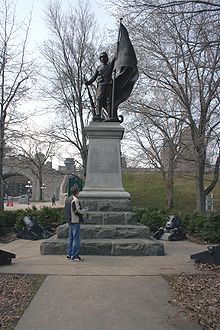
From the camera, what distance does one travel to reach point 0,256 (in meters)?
8.17

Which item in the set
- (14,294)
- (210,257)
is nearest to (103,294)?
(14,294)

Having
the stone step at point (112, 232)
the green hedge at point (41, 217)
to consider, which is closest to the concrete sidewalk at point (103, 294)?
the stone step at point (112, 232)

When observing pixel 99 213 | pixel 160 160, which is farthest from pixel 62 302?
pixel 160 160

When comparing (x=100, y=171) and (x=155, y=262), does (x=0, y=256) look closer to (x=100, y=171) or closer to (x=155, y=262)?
(x=155, y=262)

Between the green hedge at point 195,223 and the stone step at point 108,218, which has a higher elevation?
the stone step at point 108,218

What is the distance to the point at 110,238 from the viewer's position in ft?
33.5

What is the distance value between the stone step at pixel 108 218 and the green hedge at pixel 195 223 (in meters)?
4.47

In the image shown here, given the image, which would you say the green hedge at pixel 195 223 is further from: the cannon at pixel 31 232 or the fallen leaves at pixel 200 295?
the fallen leaves at pixel 200 295

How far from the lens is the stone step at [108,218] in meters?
10.7

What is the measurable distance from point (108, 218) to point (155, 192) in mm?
36960

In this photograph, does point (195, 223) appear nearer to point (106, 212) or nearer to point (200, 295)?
point (106, 212)

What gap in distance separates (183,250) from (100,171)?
3.23m

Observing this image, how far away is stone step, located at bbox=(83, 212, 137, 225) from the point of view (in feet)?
35.1

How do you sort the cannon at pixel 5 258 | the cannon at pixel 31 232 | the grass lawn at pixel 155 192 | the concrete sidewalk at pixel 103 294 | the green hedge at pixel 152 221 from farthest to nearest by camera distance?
1. the grass lawn at pixel 155 192
2. the green hedge at pixel 152 221
3. the cannon at pixel 31 232
4. the cannon at pixel 5 258
5. the concrete sidewalk at pixel 103 294
